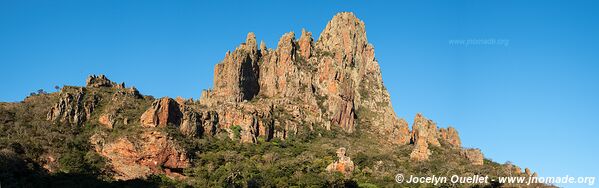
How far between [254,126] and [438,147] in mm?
29864

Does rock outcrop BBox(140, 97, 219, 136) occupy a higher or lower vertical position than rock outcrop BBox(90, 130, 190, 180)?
higher

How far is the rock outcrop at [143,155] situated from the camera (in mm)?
83812

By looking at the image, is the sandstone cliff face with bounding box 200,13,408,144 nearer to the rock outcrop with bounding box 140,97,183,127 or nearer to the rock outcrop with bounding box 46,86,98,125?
the rock outcrop with bounding box 140,97,183,127

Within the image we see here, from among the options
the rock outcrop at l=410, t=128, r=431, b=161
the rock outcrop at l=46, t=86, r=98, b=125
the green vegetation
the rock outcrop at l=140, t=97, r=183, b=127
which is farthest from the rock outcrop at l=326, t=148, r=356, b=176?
the rock outcrop at l=46, t=86, r=98, b=125

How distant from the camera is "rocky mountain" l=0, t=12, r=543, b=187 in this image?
84.1 meters

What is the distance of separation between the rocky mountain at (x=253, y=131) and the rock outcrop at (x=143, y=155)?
0.40ft

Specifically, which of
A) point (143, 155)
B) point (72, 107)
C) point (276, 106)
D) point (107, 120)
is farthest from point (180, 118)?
point (276, 106)

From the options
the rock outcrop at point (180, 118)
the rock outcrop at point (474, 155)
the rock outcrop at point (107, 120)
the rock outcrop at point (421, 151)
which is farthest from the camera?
the rock outcrop at point (474, 155)

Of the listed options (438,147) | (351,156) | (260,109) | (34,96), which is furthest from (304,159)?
(34,96)

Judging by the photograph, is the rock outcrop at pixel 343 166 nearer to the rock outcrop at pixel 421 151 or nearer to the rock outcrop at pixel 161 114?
the rock outcrop at pixel 421 151

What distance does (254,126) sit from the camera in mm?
106562

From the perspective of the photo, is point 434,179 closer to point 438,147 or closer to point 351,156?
point 351,156

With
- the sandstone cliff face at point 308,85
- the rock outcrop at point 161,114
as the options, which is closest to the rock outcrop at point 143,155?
the rock outcrop at point 161,114

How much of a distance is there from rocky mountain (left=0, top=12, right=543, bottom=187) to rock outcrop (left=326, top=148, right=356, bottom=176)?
16 centimetres
